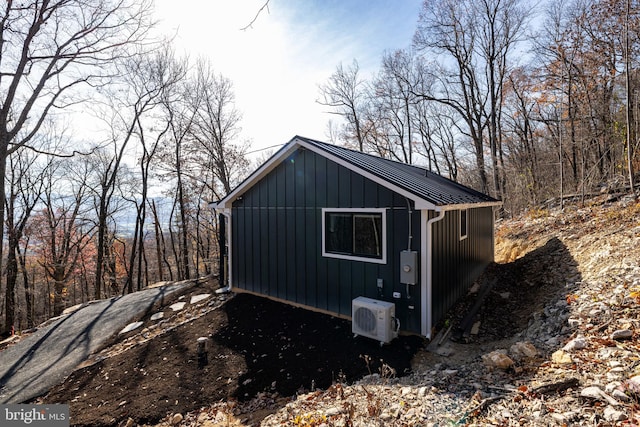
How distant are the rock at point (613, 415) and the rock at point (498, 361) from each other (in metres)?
1.31

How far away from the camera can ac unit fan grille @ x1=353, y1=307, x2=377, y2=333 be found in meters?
5.00

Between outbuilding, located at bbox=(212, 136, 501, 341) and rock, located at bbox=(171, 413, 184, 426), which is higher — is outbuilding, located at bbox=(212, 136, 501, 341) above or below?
above

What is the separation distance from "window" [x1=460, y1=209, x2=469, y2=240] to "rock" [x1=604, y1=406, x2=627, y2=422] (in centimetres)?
454

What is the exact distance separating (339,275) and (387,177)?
6.89ft

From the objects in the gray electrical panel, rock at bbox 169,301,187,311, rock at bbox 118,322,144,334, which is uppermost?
the gray electrical panel

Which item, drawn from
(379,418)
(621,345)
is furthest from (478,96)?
(379,418)

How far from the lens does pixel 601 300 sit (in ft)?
13.4

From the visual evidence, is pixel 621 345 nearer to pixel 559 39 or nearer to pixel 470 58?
pixel 559 39

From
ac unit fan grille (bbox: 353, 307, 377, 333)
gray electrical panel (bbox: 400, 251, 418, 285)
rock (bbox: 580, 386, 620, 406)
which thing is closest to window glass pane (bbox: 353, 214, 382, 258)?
gray electrical panel (bbox: 400, 251, 418, 285)

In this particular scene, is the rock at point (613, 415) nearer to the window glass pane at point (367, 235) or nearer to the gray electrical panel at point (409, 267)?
the gray electrical panel at point (409, 267)

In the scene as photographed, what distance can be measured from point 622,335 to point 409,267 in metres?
2.46

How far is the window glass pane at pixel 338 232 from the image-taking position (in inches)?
227

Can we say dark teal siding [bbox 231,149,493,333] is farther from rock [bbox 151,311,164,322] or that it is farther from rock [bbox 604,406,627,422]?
rock [bbox 604,406,627,422]

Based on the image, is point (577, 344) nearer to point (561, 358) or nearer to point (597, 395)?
point (561, 358)
